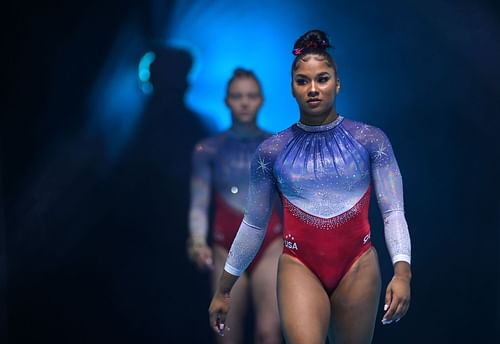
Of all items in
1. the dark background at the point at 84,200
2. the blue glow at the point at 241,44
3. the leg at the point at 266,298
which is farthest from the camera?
the dark background at the point at 84,200

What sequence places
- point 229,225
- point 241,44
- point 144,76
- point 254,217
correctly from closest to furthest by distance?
point 254,217
point 229,225
point 241,44
point 144,76

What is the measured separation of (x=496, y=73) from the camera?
3791 millimetres

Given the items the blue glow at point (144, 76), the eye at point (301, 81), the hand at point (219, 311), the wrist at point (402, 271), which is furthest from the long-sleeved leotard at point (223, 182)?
the wrist at point (402, 271)

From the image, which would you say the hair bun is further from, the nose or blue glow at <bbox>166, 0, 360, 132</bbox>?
blue glow at <bbox>166, 0, 360, 132</bbox>

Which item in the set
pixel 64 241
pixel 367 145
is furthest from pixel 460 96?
pixel 64 241

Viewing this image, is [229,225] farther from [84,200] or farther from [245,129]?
[84,200]

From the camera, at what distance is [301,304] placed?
2.59 m

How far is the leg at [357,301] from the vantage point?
2.68m

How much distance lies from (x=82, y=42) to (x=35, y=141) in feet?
2.69

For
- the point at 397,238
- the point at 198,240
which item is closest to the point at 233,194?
the point at 198,240

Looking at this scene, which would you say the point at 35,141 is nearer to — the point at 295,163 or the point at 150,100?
the point at 150,100

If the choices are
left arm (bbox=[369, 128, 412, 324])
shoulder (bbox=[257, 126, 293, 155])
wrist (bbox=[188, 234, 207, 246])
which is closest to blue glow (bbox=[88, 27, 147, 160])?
wrist (bbox=[188, 234, 207, 246])

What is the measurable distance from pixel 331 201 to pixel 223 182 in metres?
1.29

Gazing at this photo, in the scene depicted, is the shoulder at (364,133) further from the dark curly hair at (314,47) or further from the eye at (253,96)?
the eye at (253,96)
